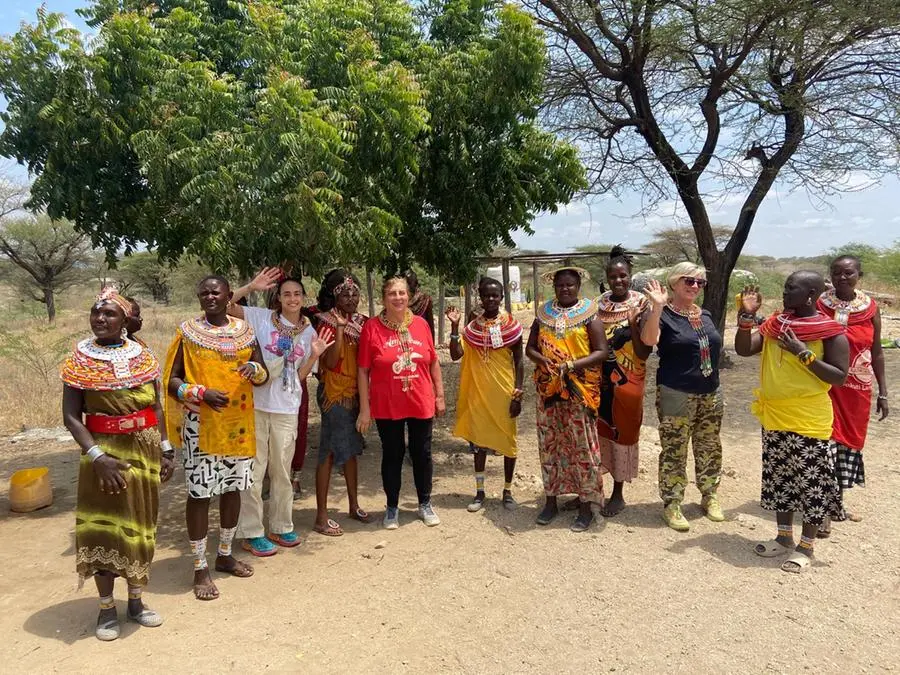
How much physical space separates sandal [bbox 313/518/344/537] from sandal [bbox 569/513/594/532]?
5.58 feet

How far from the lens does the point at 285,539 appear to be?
4.22 metres

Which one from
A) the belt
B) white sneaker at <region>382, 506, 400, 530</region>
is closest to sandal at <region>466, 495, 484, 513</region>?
white sneaker at <region>382, 506, 400, 530</region>

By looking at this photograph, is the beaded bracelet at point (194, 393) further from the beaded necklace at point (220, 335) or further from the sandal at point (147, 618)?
the sandal at point (147, 618)

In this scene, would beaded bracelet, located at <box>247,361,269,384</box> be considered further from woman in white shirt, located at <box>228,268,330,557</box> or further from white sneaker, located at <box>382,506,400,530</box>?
white sneaker, located at <box>382,506,400,530</box>

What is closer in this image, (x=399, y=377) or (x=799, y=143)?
(x=399, y=377)

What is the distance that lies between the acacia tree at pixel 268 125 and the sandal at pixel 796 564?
11.2 feet

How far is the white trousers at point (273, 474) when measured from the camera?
396cm

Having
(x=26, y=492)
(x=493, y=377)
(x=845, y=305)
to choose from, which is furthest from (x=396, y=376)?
(x=26, y=492)

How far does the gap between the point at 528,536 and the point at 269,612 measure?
184cm

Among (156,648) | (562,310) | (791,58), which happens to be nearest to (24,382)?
(156,648)

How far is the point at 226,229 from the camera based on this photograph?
4043 mm

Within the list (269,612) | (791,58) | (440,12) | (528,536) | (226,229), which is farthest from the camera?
(791,58)

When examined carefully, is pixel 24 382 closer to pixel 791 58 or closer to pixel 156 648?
pixel 156 648

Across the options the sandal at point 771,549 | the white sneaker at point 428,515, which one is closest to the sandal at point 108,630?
the white sneaker at point 428,515
